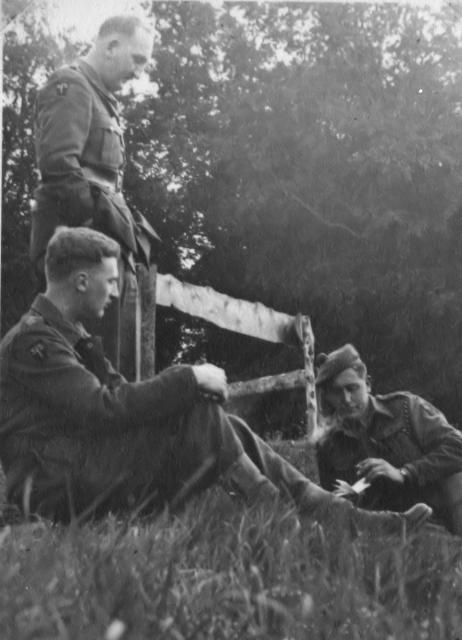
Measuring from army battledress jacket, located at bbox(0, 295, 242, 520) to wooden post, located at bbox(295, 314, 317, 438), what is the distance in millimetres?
1473

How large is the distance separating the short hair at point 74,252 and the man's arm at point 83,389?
22 cm

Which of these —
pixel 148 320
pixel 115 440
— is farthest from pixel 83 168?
pixel 115 440

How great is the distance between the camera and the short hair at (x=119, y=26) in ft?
14.3

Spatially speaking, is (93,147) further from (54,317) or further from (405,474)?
(405,474)

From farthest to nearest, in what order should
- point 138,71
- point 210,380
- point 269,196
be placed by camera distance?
point 269,196
point 138,71
point 210,380

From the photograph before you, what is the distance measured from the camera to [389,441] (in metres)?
4.57

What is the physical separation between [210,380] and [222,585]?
119cm

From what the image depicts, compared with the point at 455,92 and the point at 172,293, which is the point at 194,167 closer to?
the point at 172,293

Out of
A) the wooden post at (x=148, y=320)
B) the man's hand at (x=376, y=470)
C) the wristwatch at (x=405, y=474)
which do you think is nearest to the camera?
the man's hand at (x=376, y=470)

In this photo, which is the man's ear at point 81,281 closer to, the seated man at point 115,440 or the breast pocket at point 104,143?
the seated man at point 115,440

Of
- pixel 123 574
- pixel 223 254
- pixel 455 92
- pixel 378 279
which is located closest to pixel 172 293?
pixel 223 254

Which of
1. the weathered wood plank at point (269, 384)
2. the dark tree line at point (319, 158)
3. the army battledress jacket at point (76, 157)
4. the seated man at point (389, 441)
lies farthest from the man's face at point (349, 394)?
the army battledress jacket at point (76, 157)

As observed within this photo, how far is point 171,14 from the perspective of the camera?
15.3ft

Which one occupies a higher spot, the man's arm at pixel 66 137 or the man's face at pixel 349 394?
the man's arm at pixel 66 137
